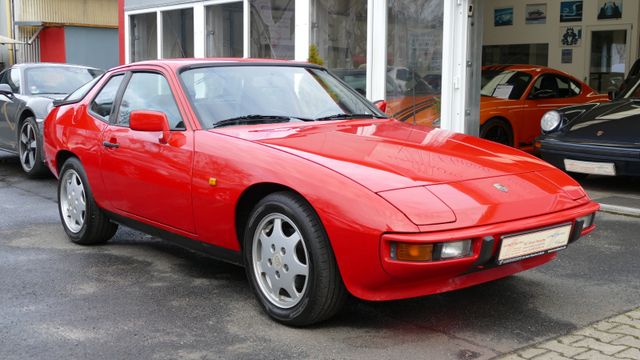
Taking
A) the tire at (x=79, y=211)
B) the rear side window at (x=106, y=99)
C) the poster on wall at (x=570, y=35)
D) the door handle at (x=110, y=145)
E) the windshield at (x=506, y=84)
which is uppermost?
the poster on wall at (x=570, y=35)

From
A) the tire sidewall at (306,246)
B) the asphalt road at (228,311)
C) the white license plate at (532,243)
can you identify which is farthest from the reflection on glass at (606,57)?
the tire sidewall at (306,246)

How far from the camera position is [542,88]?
433 inches

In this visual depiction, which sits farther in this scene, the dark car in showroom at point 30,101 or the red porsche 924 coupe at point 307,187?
the dark car in showroom at point 30,101

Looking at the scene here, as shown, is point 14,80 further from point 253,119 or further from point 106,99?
point 253,119

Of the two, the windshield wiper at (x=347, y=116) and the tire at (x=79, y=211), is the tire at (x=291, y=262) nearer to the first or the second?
the windshield wiper at (x=347, y=116)

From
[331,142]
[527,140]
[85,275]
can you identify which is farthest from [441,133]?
[527,140]

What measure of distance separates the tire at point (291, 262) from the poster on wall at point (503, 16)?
15.5 m

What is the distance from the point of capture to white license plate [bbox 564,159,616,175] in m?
7.36

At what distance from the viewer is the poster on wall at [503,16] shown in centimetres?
1788

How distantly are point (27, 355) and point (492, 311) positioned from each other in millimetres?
2343

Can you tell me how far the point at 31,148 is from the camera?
8.91 metres

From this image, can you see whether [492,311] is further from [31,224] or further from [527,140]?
[527,140]

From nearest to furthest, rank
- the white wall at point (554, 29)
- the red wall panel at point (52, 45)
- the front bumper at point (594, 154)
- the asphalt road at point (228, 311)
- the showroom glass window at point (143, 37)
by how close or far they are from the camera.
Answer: the asphalt road at point (228, 311) → the front bumper at point (594, 154) → the showroom glass window at point (143, 37) → the white wall at point (554, 29) → the red wall panel at point (52, 45)

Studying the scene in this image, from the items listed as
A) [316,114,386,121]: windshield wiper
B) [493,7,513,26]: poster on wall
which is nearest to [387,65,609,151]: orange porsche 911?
[316,114,386,121]: windshield wiper
